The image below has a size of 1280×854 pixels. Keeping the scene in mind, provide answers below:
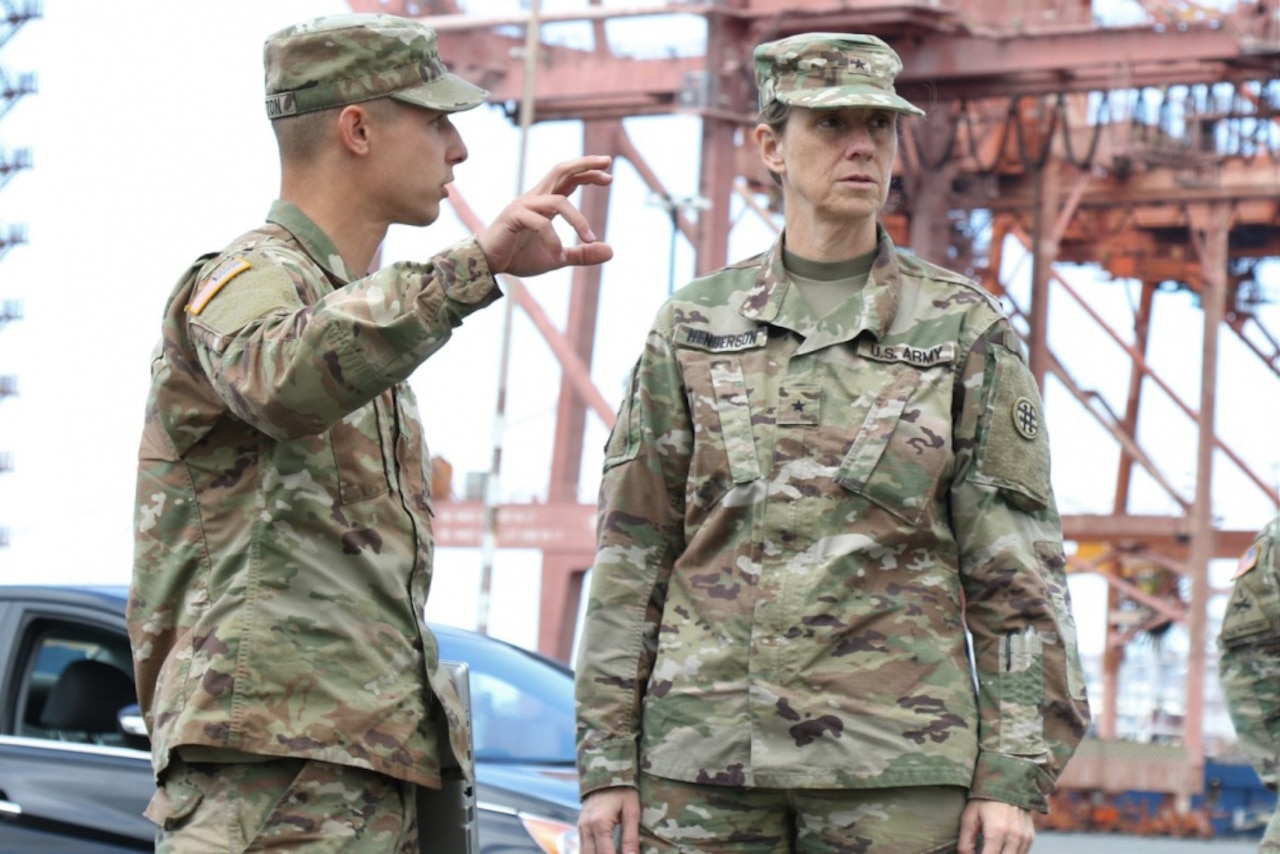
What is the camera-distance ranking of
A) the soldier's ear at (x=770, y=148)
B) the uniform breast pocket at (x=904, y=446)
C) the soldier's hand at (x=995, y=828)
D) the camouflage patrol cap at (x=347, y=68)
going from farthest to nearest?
the soldier's ear at (x=770, y=148) < the uniform breast pocket at (x=904, y=446) < the soldier's hand at (x=995, y=828) < the camouflage patrol cap at (x=347, y=68)

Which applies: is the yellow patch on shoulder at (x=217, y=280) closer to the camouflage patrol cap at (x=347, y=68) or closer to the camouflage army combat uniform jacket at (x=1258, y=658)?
the camouflage patrol cap at (x=347, y=68)

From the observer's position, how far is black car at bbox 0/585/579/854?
6.13m

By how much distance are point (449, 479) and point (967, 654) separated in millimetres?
33360

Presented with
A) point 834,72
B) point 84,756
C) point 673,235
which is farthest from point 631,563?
point 673,235

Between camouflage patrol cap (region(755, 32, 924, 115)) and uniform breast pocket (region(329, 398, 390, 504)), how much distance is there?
3.25 feet

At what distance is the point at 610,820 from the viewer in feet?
13.2

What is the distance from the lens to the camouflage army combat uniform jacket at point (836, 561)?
3.89 m

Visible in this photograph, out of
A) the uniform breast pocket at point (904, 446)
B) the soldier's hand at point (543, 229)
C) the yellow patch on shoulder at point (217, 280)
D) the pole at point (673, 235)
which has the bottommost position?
the uniform breast pocket at point (904, 446)

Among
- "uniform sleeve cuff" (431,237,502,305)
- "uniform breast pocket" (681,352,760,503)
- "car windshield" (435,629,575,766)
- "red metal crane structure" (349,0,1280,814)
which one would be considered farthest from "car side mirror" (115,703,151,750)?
"red metal crane structure" (349,0,1280,814)

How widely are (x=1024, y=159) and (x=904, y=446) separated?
29572 millimetres

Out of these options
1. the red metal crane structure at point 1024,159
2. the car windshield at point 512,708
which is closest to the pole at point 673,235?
the red metal crane structure at point 1024,159

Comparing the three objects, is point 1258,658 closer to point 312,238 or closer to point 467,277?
point 312,238

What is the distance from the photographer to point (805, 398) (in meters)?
4.05

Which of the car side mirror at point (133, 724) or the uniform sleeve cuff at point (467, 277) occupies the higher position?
the uniform sleeve cuff at point (467, 277)
